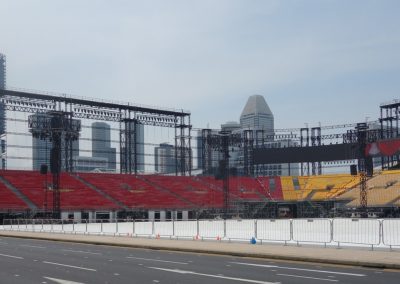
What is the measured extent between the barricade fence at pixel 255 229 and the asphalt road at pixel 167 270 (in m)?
6.20

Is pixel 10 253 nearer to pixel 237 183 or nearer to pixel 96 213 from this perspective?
pixel 96 213

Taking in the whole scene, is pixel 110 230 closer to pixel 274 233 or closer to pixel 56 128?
pixel 274 233

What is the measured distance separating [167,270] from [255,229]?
12.4 m

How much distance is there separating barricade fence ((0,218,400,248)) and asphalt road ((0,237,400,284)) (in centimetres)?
620

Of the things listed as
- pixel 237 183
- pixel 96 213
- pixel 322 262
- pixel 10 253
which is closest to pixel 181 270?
pixel 322 262

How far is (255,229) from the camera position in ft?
93.7

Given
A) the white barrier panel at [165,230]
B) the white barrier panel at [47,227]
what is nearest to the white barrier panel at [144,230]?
the white barrier panel at [165,230]

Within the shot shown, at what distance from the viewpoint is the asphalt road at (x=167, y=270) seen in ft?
47.6

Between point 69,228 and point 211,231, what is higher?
point 211,231

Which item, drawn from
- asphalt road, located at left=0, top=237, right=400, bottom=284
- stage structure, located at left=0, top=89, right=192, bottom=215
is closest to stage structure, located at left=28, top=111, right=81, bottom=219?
stage structure, located at left=0, top=89, right=192, bottom=215

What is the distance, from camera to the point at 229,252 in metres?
22.3

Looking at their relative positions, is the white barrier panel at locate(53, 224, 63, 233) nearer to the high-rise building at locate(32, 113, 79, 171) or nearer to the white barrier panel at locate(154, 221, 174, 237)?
the white barrier panel at locate(154, 221, 174, 237)

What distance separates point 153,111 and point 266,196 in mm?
21500

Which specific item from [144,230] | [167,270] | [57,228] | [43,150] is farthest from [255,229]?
[43,150]
